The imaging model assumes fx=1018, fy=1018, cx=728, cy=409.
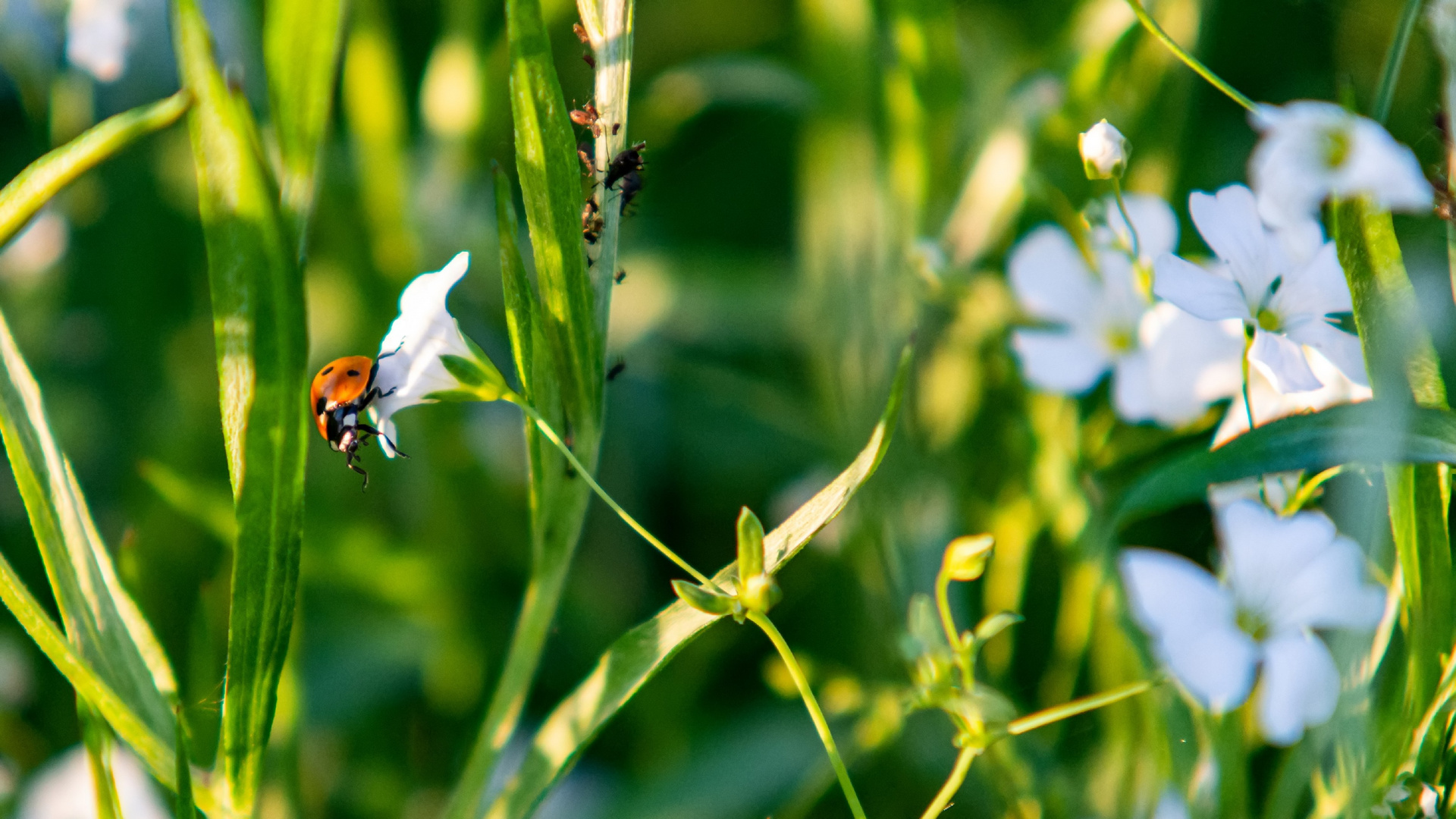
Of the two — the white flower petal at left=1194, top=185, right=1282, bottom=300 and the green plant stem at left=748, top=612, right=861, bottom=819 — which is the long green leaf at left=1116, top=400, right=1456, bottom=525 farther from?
the green plant stem at left=748, top=612, right=861, bottom=819

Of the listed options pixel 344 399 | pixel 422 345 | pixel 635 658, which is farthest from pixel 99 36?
pixel 635 658

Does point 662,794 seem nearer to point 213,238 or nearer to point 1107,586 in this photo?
point 1107,586

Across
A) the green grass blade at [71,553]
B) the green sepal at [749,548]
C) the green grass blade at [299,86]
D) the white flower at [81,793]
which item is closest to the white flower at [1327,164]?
the green sepal at [749,548]

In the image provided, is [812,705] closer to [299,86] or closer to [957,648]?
[957,648]

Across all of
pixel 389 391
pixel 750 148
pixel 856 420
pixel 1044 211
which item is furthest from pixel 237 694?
pixel 750 148

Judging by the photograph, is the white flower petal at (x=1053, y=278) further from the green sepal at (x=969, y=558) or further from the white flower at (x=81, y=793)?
the white flower at (x=81, y=793)
